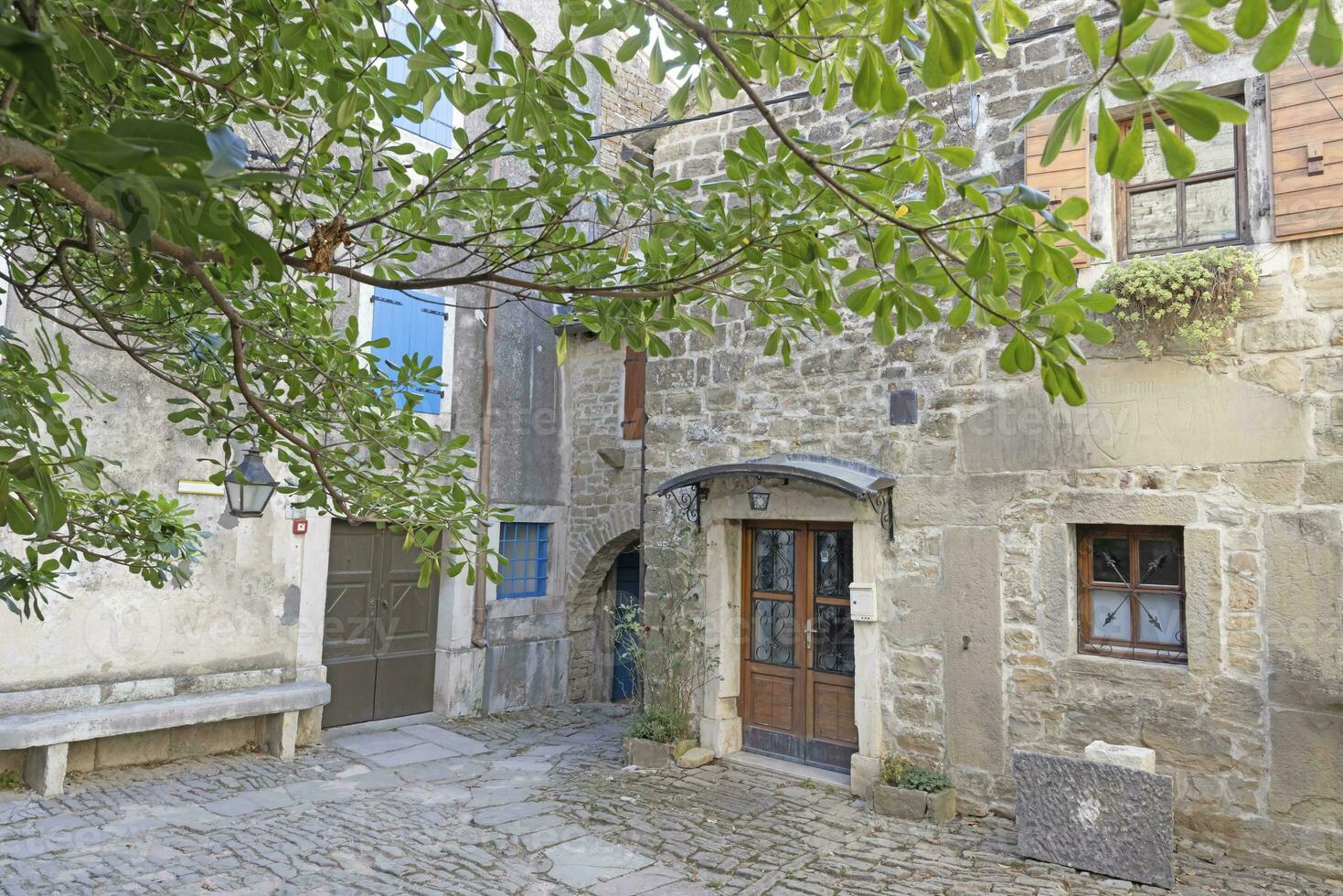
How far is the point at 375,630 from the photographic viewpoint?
25.4 feet

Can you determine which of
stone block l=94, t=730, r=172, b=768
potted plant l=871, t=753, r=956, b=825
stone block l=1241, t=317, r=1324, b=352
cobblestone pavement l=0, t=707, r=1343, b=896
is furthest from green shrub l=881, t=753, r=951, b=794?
stone block l=94, t=730, r=172, b=768

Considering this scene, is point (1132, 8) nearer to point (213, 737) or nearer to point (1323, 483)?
point (1323, 483)

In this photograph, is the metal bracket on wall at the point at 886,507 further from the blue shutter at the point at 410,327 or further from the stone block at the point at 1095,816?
the blue shutter at the point at 410,327

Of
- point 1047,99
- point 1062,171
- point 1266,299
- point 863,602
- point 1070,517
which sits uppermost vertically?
point 1062,171

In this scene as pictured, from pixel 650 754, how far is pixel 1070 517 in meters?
3.16

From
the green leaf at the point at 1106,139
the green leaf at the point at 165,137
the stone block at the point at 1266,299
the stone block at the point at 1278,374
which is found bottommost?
the green leaf at the point at 165,137

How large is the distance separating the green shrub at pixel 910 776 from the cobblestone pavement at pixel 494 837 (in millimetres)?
230

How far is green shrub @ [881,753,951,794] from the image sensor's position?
202 inches

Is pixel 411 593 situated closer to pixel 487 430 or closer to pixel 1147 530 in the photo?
pixel 487 430

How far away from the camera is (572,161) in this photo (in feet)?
7.56

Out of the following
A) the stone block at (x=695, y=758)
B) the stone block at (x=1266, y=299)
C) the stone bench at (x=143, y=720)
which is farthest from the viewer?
the stone block at (x=695, y=758)

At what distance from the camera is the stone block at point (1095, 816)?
4059 mm

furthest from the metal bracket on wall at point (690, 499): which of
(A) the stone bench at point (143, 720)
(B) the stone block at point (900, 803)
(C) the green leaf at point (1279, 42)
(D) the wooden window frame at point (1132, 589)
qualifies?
(C) the green leaf at point (1279, 42)

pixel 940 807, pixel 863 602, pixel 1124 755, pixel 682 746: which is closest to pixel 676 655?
pixel 682 746
